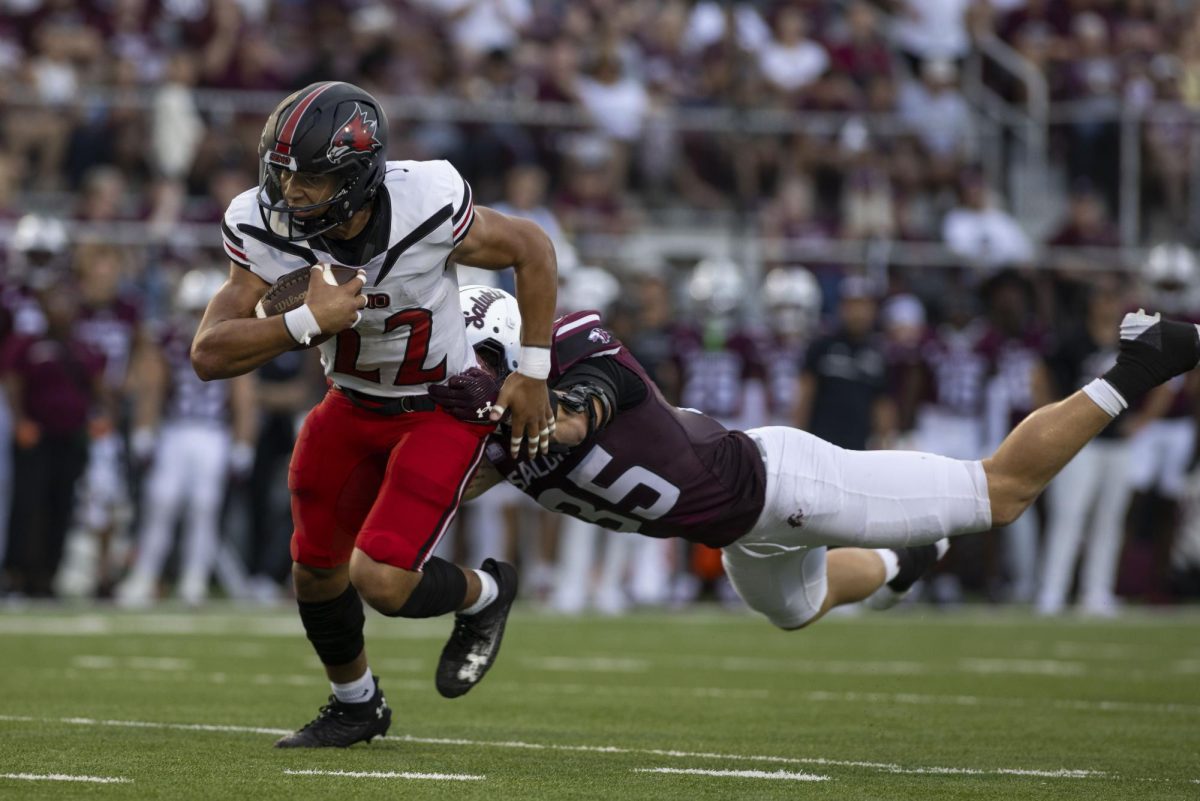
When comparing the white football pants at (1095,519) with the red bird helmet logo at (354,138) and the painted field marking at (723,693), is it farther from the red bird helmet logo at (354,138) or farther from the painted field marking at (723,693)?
the red bird helmet logo at (354,138)

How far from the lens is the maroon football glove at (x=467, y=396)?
464 centimetres

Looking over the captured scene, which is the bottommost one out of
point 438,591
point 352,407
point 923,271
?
point 438,591

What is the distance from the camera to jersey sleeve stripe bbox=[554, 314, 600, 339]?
492cm

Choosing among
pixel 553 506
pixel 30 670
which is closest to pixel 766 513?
pixel 553 506

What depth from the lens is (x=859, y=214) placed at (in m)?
13.0

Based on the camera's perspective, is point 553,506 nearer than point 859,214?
Yes

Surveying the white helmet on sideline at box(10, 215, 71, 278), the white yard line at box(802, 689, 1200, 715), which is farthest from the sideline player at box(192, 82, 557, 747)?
the white helmet on sideline at box(10, 215, 71, 278)

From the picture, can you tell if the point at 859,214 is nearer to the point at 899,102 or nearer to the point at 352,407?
the point at 899,102

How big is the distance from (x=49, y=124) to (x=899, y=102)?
613 cm

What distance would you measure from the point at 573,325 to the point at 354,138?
33.3 inches

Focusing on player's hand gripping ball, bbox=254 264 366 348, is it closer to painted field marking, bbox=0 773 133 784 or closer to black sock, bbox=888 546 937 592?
painted field marking, bbox=0 773 133 784

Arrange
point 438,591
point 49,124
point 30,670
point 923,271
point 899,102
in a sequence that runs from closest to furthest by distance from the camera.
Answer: point 438,591 < point 30,670 < point 49,124 < point 923,271 < point 899,102

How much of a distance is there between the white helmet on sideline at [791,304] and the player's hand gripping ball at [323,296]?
7241 mm

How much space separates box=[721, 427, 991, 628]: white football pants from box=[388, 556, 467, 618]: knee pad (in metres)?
0.76
